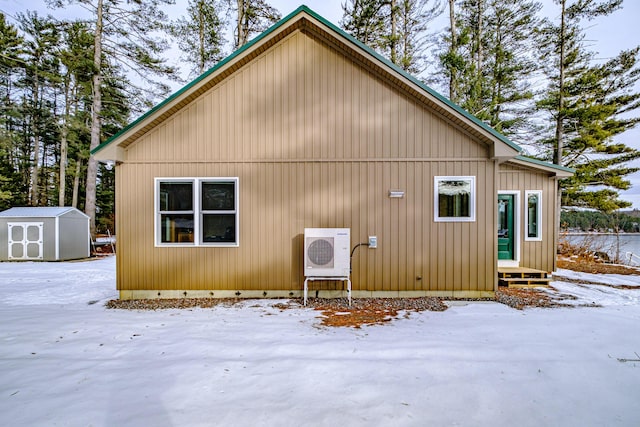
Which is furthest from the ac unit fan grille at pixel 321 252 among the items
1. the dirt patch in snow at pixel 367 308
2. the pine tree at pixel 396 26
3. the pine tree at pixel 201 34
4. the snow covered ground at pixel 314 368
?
the pine tree at pixel 201 34

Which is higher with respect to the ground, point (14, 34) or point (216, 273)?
point (14, 34)

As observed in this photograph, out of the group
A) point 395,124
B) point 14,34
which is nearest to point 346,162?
point 395,124

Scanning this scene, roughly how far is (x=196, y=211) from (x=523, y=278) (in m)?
7.15

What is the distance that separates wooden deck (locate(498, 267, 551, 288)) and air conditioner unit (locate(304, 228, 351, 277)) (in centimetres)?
387

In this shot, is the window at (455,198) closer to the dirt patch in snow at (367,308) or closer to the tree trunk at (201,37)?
the dirt patch in snow at (367,308)

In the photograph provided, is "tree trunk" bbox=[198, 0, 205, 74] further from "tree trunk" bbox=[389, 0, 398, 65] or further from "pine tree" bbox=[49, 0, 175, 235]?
"tree trunk" bbox=[389, 0, 398, 65]

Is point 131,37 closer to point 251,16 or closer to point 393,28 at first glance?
point 251,16

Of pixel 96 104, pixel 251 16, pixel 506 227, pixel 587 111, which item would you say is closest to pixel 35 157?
pixel 96 104

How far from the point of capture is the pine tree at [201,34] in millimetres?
12750

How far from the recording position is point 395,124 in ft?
17.7

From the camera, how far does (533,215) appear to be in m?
7.60

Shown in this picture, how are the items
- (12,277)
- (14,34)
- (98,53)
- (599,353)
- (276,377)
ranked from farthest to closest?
1. (14,34)
2. (98,53)
3. (12,277)
4. (599,353)
5. (276,377)

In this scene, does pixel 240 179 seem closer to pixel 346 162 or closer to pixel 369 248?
pixel 346 162

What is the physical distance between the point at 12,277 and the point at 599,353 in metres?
12.1
